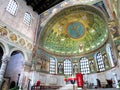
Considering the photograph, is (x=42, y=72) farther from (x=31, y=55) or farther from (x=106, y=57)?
(x=106, y=57)

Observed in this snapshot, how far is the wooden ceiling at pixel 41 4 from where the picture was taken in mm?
16891

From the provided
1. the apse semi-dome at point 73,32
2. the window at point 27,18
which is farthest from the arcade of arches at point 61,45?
the window at point 27,18

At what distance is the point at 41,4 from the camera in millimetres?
17500

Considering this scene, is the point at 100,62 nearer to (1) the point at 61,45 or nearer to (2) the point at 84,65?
(2) the point at 84,65

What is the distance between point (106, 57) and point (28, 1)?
49.4 feet

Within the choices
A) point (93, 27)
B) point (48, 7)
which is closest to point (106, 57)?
point (93, 27)

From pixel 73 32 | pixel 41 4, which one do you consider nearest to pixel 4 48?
pixel 41 4

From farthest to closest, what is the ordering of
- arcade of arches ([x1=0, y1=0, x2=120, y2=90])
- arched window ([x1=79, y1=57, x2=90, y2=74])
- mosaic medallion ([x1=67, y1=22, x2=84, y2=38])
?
mosaic medallion ([x1=67, y1=22, x2=84, y2=38]) < arched window ([x1=79, y1=57, x2=90, y2=74]) < arcade of arches ([x1=0, y1=0, x2=120, y2=90])

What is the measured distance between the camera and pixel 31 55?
1484 centimetres

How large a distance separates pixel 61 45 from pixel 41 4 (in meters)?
8.31

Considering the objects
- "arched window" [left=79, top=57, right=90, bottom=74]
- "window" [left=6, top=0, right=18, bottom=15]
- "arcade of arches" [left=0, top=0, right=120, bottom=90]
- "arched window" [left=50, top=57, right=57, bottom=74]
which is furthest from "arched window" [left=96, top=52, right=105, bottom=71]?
"window" [left=6, top=0, right=18, bottom=15]

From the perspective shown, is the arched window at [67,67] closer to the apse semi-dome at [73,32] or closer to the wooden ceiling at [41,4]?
the apse semi-dome at [73,32]

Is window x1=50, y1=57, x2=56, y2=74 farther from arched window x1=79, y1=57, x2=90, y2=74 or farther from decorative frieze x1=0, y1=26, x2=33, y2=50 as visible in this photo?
decorative frieze x1=0, y1=26, x2=33, y2=50

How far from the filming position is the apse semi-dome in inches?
687
